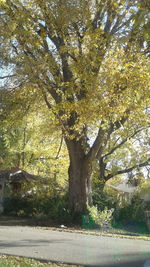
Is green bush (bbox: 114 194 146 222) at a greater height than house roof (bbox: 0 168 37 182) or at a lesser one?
lesser

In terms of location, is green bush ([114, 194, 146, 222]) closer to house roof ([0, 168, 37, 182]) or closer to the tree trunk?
the tree trunk

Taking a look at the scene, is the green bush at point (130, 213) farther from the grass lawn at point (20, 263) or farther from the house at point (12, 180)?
the grass lawn at point (20, 263)

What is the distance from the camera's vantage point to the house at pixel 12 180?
25.6m

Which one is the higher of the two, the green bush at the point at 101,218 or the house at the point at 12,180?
the house at the point at 12,180

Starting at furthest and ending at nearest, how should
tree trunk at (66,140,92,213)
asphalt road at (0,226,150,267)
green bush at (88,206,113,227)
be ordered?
tree trunk at (66,140,92,213) < green bush at (88,206,113,227) < asphalt road at (0,226,150,267)

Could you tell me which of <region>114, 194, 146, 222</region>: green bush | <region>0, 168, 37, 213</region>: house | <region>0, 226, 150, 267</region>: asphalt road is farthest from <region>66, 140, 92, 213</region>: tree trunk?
<region>0, 226, 150, 267</region>: asphalt road

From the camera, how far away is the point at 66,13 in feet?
49.0

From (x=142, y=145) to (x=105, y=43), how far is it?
16427 millimetres

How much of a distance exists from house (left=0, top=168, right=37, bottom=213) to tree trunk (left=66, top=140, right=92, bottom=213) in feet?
19.8

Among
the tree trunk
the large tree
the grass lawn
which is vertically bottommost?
the grass lawn

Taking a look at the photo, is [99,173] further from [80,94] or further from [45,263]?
[45,263]

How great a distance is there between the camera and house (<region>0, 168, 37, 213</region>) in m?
25.6

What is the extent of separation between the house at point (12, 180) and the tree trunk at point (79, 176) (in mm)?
6042

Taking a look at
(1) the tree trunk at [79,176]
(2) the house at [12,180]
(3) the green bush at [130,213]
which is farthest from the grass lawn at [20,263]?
(2) the house at [12,180]
